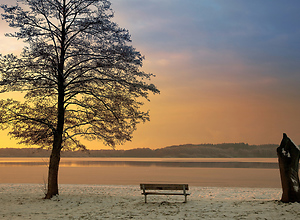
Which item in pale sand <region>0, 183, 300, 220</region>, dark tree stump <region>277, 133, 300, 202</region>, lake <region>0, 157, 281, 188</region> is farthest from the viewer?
lake <region>0, 157, 281, 188</region>

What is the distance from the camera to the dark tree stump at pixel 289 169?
1523 cm

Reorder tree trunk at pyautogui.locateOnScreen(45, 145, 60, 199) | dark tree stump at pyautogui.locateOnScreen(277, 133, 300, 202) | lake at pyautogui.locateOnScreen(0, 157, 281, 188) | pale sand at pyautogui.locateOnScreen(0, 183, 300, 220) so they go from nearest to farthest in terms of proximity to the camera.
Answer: pale sand at pyautogui.locateOnScreen(0, 183, 300, 220)
dark tree stump at pyautogui.locateOnScreen(277, 133, 300, 202)
tree trunk at pyautogui.locateOnScreen(45, 145, 60, 199)
lake at pyautogui.locateOnScreen(0, 157, 281, 188)

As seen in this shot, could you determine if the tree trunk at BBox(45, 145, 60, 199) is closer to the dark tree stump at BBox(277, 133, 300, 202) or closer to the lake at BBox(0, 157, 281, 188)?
the lake at BBox(0, 157, 281, 188)

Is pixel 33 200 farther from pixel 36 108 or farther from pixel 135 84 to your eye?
pixel 135 84

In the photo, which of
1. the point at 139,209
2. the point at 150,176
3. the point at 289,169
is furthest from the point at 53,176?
the point at 150,176

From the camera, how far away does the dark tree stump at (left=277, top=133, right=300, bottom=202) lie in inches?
599

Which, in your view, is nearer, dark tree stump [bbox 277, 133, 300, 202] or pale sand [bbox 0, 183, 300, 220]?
pale sand [bbox 0, 183, 300, 220]

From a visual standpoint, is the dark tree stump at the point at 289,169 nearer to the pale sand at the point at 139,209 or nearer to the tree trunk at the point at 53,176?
the pale sand at the point at 139,209

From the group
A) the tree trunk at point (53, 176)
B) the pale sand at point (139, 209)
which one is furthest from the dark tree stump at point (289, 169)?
the tree trunk at point (53, 176)

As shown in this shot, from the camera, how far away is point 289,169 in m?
15.8

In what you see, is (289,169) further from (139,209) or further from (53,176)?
(53,176)

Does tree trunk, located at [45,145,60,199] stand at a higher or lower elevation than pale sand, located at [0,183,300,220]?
higher

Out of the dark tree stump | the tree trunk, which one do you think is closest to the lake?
the tree trunk

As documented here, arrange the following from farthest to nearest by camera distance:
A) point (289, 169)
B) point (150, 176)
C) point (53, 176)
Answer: point (150, 176) → point (53, 176) → point (289, 169)
